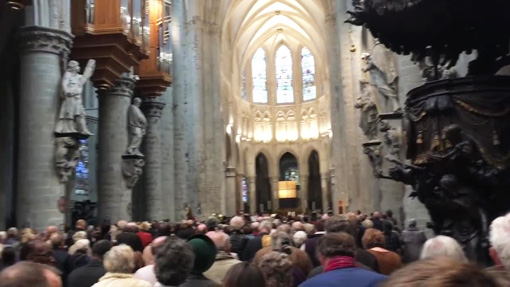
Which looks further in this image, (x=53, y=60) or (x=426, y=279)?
(x=53, y=60)

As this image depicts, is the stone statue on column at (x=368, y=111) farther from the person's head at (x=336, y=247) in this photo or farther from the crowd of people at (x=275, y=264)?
the person's head at (x=336, y=247)

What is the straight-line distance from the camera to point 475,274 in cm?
122

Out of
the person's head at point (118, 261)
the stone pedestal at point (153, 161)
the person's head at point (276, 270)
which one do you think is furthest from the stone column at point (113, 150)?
the person's head at point (276, 270)

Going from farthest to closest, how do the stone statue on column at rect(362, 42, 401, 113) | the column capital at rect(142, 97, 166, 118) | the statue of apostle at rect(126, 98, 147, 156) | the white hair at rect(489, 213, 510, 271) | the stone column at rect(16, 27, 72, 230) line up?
the column capital at rect(142, 97, 166, 118)
the statue of apostle at rect(126, 98, 147, 156)
the stone statue on column at rect(362, 42, 401, 113)
the stone column at rect(16, 27, 72, 230)
the white hair at rect(489, 213, 510, 271)

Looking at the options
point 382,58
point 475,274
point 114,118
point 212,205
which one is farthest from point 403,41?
point 212,205

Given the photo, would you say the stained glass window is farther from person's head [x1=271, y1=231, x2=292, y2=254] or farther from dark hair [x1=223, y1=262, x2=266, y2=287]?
dark hair [x1=223, y1=262, x2=266, y2=287]

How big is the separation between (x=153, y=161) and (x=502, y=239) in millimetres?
20945

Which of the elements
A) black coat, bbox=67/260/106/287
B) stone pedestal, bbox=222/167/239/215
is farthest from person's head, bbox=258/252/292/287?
stone pedestal, bbox=222/167/239/215

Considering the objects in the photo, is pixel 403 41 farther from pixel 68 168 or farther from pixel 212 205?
pixel 212 205

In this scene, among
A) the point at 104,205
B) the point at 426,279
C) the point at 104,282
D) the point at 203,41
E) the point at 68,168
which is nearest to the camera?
the point at 426,279

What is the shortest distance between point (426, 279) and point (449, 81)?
181 inches

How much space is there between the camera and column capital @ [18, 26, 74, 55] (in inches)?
546

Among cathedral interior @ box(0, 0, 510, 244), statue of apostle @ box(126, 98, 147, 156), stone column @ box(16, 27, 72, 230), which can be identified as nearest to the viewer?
cathedral interior @ box(0, 0, 510, 244)

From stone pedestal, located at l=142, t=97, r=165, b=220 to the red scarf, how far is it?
1918cm
